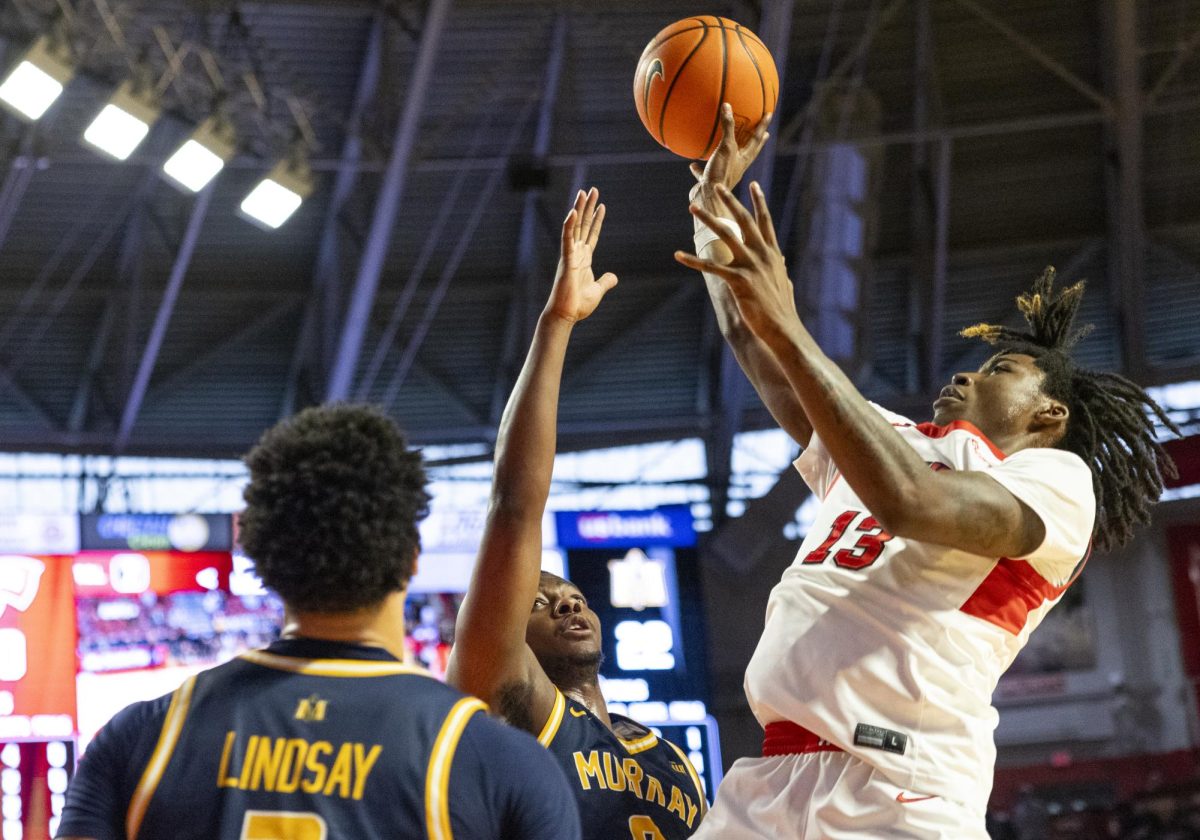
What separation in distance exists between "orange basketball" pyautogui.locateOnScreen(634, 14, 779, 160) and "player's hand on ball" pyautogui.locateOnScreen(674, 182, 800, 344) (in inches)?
48.3

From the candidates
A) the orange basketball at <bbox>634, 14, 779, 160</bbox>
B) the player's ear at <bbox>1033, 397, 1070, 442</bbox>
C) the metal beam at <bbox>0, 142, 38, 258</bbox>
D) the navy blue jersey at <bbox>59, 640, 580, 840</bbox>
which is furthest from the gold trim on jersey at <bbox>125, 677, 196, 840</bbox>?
the metal beam at <bbox>0, 142, 38, 258</bbox>

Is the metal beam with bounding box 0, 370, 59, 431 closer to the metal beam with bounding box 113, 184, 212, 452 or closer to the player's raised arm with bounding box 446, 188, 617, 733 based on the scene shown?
the metal beam with bounding box 113, 184, 212, 452

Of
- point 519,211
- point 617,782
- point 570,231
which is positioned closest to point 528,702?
point 617,782

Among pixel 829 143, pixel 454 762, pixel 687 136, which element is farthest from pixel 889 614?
→ pixel 829 143

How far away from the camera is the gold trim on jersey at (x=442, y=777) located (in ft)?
6.49

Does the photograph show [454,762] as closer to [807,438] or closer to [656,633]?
[807,438]

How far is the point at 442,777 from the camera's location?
2.00 meters

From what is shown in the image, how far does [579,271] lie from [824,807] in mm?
1247

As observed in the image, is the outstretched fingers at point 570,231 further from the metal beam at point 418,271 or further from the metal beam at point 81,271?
the metal beam at point 81,271

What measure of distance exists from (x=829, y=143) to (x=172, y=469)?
8.63m

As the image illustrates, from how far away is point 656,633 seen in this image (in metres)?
11.4

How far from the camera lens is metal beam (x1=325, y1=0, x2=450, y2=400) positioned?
12109 mm

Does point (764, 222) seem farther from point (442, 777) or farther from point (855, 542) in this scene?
point (442, 777)

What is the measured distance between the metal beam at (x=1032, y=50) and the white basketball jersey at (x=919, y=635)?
11425mm
